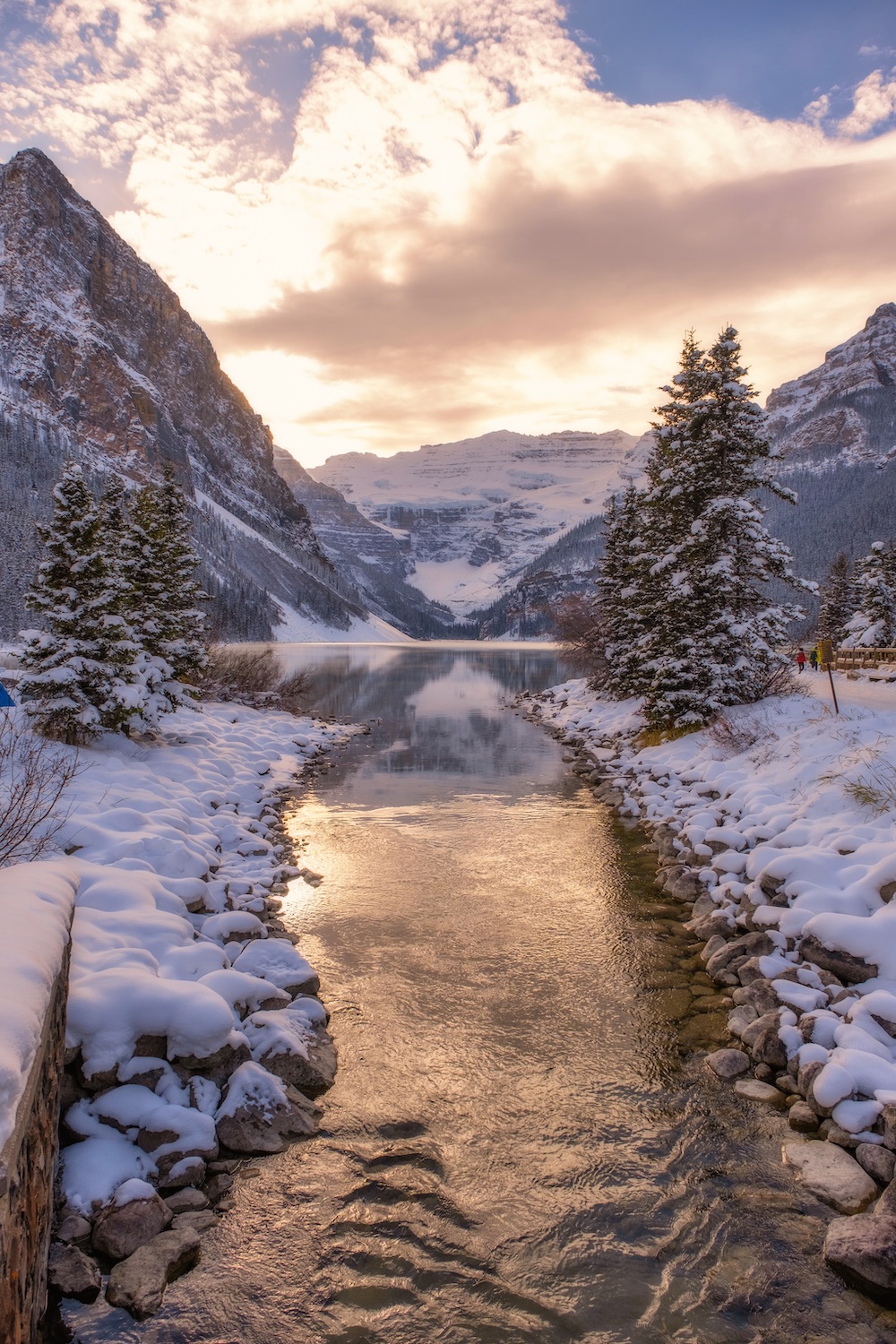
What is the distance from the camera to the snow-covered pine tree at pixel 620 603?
2527cm

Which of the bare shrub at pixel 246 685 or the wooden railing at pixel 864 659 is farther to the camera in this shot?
the bare shrub at pixel 246 685

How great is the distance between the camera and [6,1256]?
9.66 feet

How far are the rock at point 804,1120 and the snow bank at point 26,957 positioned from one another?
5.78 meters

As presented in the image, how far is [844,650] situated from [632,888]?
26.9m

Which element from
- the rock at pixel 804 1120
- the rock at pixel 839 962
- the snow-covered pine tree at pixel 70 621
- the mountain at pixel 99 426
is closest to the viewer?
the rock at pixel 804 1120

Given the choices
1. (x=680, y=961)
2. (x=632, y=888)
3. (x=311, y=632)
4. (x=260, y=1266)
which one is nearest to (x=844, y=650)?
(x=632, y=888)

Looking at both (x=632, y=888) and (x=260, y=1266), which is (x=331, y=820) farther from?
(x=260, y=1266)

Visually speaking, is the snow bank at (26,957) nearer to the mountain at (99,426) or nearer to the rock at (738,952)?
the rock at (738,952)

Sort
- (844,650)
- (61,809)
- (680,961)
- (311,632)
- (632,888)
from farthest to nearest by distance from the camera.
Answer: (311,632), (844,650), (632,888), (61,809), (680,961)

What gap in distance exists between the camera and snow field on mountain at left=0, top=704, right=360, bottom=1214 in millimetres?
4859

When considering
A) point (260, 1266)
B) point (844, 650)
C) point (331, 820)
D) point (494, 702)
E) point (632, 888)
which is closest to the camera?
point (260, 1266)

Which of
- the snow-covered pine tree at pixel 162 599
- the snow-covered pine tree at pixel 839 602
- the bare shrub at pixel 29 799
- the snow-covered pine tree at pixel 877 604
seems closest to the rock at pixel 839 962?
the bare shrub at pixel 29 799

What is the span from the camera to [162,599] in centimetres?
1878

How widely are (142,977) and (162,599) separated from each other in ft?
46.6
